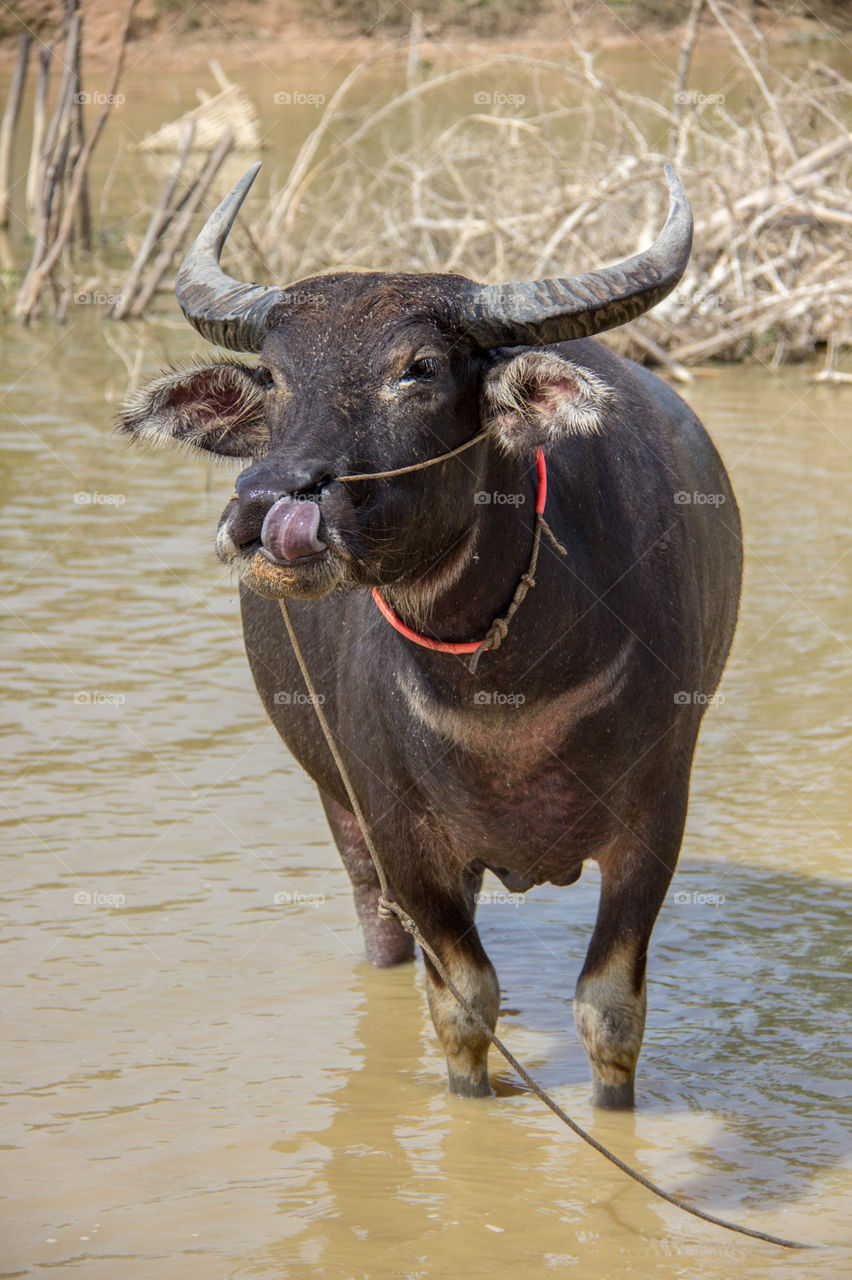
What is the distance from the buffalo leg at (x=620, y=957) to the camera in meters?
3.70

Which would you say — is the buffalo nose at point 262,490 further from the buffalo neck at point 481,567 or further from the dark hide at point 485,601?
the buffalo neck at point 481,567

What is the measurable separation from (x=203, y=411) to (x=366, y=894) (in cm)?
197

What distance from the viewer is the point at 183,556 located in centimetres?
823

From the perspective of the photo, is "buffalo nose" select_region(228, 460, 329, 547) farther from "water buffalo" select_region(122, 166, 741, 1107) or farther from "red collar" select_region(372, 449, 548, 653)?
"red collar" select_region(372, 449, 548, 653)

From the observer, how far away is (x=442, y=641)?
339cm

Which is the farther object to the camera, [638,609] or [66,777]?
[66,777]

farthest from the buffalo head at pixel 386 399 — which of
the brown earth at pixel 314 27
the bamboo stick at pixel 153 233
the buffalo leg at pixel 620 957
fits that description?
the brown earth at pixel 314 27

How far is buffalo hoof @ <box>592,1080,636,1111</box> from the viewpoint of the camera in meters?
3.89

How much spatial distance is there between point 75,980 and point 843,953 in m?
2.25

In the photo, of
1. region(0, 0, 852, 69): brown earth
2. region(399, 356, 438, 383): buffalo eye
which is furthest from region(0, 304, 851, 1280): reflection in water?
region(0, 0, 852, 69): brown earth

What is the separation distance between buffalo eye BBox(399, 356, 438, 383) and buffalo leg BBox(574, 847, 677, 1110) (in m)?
1.29

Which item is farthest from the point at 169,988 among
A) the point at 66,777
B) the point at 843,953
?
the point at 843,953

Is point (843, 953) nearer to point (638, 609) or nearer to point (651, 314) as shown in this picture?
point (638, 609)

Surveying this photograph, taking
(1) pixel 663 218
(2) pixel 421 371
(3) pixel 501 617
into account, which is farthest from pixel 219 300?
(1) pixel 663 218
